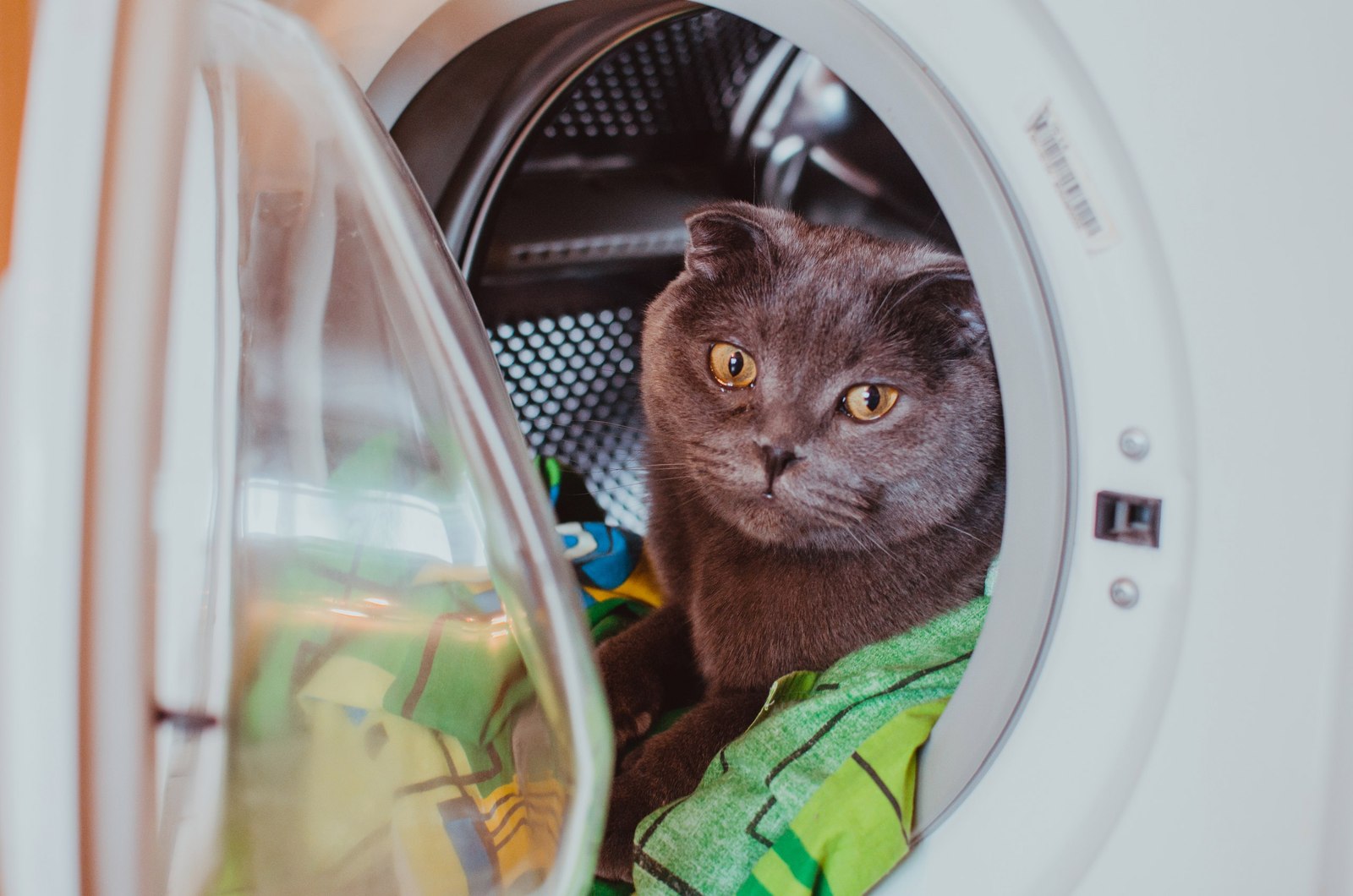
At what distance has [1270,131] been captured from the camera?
1.72 feet

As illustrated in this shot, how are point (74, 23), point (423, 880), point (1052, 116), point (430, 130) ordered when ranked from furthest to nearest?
1. point (430, 130)
2. point (423, 880)
3. point (1052, 116)
4. point (74, 23)

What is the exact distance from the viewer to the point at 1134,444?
23.5 inches

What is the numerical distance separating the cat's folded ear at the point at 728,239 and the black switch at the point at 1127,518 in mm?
455

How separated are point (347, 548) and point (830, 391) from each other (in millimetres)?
458

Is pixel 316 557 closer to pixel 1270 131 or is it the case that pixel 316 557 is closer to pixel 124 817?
pixel 124 817

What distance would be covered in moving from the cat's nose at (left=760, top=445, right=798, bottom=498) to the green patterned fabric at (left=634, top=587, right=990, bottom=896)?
200 millimetres

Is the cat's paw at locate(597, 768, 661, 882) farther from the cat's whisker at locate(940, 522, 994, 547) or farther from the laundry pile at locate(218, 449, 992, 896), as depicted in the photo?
the cat's whisker at locate(940, 522, 994, 547)

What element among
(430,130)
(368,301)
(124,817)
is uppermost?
(430,130)

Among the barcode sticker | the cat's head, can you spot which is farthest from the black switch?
the cat's head

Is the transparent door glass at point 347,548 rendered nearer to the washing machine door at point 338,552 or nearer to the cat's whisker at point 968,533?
the washing machine door at point 338,552

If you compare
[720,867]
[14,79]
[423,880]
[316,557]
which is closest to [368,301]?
[316,557]

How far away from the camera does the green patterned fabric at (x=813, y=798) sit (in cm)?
74

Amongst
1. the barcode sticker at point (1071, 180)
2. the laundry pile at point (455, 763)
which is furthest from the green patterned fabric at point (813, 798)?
the barcode sticker at point (1071, 180)

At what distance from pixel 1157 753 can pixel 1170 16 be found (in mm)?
456
